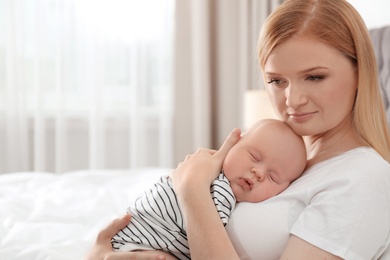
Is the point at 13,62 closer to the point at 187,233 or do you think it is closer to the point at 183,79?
the point at 183,79

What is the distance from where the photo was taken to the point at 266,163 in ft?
4.22

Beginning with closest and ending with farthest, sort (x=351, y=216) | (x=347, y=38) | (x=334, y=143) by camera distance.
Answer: (x=351, y=216) < (x=347, y=38) < (x=334, y=143)

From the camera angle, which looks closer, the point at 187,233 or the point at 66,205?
the point at 187,233

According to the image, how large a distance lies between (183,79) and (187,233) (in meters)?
3.00

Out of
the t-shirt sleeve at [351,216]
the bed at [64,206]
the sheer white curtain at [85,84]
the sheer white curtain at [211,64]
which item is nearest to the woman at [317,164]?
→ the t-shirt sleeve at [351,216]

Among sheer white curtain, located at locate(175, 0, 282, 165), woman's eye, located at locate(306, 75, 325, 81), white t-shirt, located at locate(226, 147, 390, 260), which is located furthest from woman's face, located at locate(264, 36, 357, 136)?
sheer white curtain, located at locate(175, 0, 282, 165)

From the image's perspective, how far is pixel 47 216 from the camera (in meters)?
1.98

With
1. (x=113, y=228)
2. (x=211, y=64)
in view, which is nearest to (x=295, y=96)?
(x=113, y=228)

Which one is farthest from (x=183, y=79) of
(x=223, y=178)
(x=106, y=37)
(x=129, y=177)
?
(x=223, y=178)

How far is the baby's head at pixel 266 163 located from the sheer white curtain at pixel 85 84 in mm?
2890

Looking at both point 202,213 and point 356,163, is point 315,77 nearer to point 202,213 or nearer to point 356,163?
point 356,163

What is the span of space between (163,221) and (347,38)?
58cm

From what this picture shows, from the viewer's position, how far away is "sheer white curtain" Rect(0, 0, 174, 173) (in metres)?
4.03

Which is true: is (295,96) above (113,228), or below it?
above
